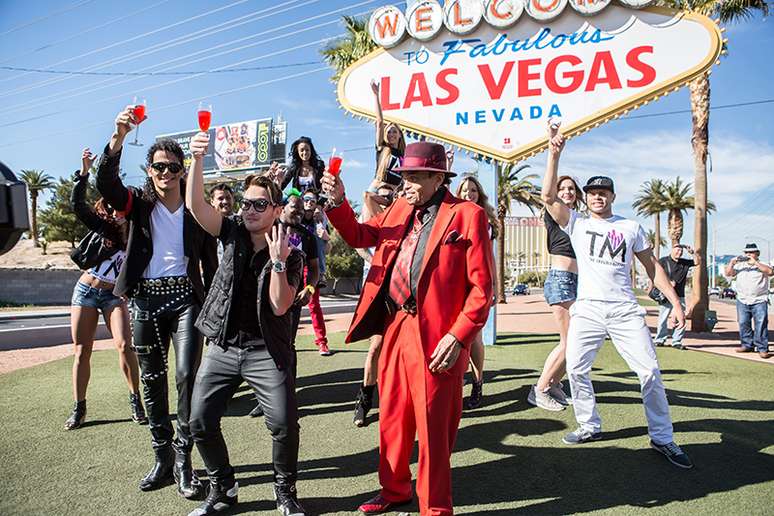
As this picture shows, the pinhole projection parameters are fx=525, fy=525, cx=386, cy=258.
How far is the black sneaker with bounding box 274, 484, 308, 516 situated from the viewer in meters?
2.85

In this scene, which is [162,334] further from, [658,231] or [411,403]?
[658,231]

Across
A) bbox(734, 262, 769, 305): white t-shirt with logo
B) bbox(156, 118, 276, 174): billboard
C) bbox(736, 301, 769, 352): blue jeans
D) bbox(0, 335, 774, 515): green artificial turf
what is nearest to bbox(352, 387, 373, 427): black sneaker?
bbox(0, 335, 774, 515): green artificial turf

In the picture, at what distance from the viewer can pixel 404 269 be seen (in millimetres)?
2918

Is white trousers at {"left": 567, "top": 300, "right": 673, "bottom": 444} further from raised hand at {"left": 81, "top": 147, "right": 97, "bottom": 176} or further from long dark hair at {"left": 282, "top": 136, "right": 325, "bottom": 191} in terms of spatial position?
raised hand at {"left": 81, "top": 147, "right": 97, "bottom": 176}

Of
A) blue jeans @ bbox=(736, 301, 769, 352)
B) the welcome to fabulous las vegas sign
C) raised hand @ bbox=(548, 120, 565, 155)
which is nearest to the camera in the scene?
raised hand @ bbox=(548, 120, 565, 155)

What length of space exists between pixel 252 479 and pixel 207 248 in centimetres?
156

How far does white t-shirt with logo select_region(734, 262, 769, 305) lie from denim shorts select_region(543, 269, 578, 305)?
22.9ft

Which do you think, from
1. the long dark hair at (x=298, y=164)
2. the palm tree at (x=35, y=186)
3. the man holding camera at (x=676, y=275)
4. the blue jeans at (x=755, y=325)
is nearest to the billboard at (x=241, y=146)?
the palm tree at (x=35, y=186)

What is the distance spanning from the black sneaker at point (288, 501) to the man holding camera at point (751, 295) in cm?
999

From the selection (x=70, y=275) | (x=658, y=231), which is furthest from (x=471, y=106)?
(x=658, y=231)

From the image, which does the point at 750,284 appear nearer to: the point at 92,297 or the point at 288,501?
the point at 288,501

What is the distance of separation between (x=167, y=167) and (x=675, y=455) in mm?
3965

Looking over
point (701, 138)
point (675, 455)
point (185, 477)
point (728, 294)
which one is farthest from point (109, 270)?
point (728, 294)

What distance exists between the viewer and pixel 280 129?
159ft
